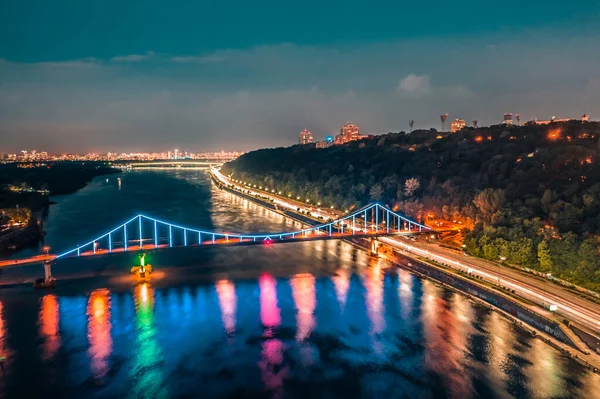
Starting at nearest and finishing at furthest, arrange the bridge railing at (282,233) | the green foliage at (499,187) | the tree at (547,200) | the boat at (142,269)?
the green foliage at (499,187) → the boat at (142,269) → the tree at (547,200) → the bridge railing at (282,233)

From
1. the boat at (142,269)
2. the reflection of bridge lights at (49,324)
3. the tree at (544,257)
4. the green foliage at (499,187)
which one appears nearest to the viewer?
the reflection of bridge lights at (49,324)

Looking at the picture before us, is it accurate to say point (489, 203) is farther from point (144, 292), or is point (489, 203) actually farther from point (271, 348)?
point (144, 292)

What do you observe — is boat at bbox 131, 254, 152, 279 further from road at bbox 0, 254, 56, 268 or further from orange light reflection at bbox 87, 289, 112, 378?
road at bbox 0, 254, 56, 268

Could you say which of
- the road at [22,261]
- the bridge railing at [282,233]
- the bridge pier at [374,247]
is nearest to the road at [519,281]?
the bridge pier at [374,247]

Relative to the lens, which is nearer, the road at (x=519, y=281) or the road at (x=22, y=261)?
the road at (x=519, y=281)

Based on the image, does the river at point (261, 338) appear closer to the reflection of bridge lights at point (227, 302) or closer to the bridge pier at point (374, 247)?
the reflection of bridge lights at point (227, 302)

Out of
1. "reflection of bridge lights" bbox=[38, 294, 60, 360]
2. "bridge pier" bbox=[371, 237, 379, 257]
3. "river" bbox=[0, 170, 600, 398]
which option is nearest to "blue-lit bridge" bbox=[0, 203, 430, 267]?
"bridge pier" bbox=[371, 237, 379, 257]
